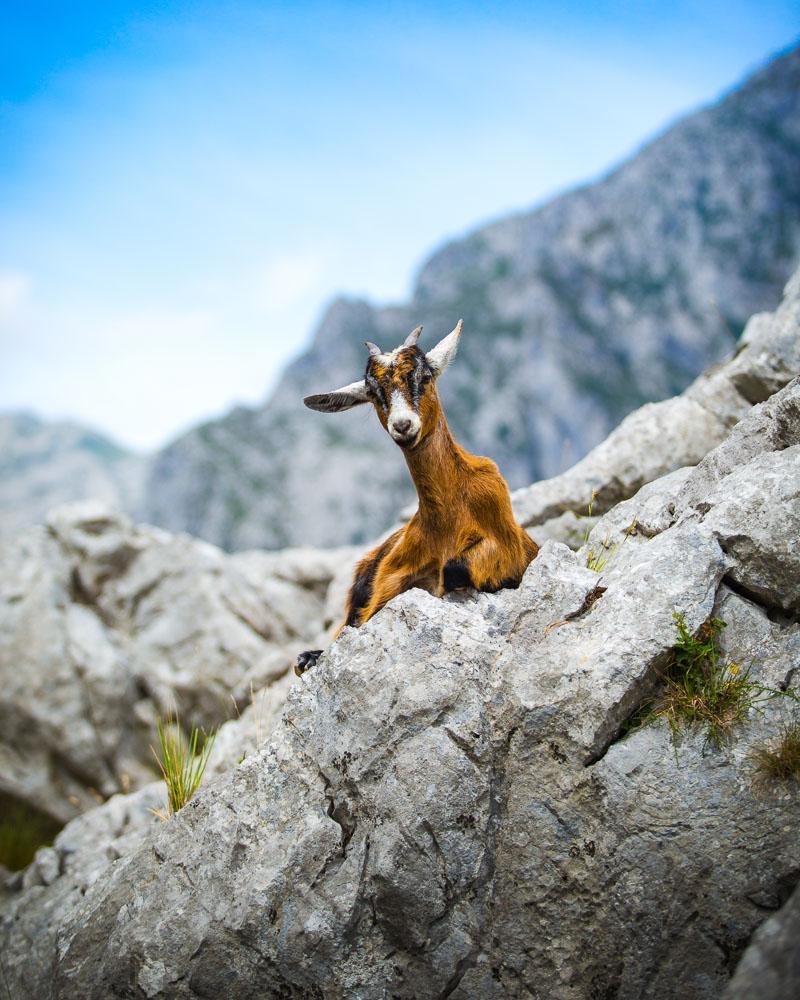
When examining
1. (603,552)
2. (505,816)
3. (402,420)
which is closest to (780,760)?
(505,816)

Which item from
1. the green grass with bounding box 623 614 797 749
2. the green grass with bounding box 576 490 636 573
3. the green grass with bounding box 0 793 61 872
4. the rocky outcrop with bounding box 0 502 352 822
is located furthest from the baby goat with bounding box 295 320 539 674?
the green grass with bounding box 0 793 61 872

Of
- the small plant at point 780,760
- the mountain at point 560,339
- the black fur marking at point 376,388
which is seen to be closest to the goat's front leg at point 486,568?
the black fur marking at point 376,388

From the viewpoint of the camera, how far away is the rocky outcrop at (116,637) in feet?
42.8

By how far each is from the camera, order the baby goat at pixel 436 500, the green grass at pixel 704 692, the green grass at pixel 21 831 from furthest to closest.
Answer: the green grass at pixel 21 831 < the baby goat at pixel 436 500 < the green grass at pixel 704 692

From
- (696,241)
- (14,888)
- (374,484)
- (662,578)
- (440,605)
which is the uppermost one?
(696,241)

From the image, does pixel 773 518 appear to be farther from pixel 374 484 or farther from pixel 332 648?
pixel 374 484

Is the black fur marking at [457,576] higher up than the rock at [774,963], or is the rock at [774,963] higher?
the black fur marking at [457,576]

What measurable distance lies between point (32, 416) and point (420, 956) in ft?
722

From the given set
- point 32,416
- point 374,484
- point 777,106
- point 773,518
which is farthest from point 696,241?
point 32,416

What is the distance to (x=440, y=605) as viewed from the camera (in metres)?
5.64

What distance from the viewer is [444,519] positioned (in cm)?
643

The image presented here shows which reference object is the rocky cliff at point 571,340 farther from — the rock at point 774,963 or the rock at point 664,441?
the rock at point 774,963

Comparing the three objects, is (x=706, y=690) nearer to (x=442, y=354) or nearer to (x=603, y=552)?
(x=603, y=552)

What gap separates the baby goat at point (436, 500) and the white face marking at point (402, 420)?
2 cm
